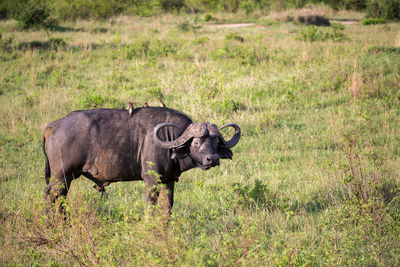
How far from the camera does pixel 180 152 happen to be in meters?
4.45

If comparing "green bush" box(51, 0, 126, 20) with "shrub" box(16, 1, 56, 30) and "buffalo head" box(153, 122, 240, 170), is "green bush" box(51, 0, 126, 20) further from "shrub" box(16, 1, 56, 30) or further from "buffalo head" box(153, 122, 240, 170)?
"buffalo head" box(153, 122, 240, 170)

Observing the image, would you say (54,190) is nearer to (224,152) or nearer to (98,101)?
(224,152)

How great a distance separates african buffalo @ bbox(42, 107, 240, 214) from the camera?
443cm

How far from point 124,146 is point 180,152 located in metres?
0.63

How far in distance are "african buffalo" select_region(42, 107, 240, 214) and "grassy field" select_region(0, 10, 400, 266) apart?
0.30 meters

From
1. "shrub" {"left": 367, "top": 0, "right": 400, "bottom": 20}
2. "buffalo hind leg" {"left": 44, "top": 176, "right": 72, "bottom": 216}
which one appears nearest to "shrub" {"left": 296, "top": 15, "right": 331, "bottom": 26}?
"shrub" {"left": 367, "top": 0, "right": 400, "bottom": 20}

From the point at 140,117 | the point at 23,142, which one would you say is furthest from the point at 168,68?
the point at 140,117

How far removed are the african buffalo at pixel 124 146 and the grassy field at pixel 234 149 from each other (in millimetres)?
304

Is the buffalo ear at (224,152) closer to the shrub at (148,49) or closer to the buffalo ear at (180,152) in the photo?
the buffalo ear at (180,152)

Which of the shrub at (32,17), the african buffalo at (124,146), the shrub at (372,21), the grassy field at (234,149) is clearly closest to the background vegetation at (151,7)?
the shrub at (32,17)

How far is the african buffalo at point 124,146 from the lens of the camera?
443 centimetres

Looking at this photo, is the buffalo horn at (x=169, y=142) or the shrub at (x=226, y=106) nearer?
the buffalo horn at (x=169, y=142)

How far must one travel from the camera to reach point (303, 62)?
1116cm

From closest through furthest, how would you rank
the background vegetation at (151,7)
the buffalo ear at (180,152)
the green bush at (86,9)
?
the buffalo ear at (180,152) → the background vegetation at (151,7) → the green bush at (86,9)
